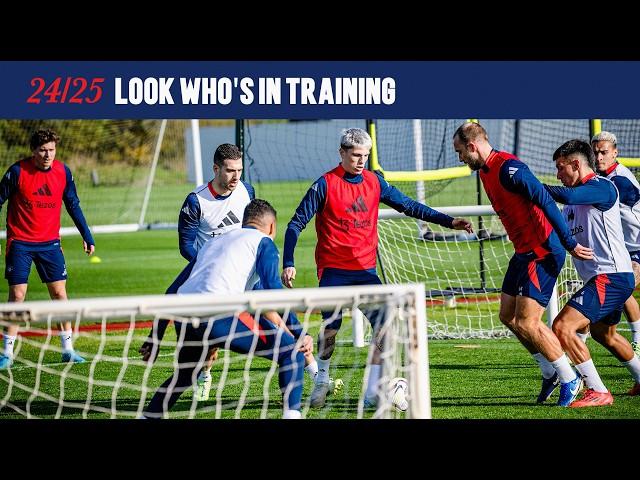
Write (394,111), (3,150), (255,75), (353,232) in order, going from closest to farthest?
(353,232) < (255,75) < (394,111) < (3,150)

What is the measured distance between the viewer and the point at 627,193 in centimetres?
869

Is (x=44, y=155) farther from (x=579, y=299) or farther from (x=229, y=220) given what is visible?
(x=579, y=299)

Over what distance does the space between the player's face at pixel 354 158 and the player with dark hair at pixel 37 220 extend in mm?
3148

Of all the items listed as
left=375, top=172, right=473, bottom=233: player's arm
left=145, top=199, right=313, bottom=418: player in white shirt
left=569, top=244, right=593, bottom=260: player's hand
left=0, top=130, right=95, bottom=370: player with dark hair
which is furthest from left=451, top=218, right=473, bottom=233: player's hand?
left=0, top=130, right=95, bottom=370: player with dark hair

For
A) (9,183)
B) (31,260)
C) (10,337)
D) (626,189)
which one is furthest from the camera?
Answer: (31,260)

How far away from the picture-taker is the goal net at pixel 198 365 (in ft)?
16.8

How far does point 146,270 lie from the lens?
17484 mm

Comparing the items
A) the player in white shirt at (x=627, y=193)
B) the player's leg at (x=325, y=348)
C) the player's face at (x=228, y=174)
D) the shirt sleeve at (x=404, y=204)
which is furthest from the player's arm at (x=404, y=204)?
the player in white shirt at (x=627, y=193)

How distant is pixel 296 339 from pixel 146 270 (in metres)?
11.8

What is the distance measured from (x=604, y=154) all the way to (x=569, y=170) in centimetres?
160

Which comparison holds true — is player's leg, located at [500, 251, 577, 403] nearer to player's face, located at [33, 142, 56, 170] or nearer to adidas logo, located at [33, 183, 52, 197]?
player's face, located at [33, 142, 56, 170]

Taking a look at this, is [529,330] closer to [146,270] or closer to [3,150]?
[146,270]

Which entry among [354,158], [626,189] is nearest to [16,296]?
[354,158]
